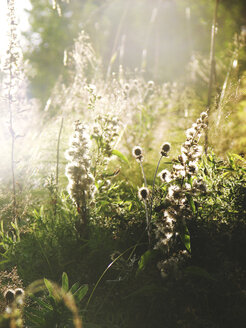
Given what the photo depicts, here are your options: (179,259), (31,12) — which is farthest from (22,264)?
(31,12)

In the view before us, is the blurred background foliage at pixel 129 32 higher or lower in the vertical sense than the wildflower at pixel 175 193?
higher

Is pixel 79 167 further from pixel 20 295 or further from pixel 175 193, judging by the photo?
pixel 20 295

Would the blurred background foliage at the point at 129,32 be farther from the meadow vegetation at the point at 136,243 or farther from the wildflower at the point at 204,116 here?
the wildflower at the point at 204,116

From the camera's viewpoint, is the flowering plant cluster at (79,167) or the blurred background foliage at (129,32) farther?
the blurred background foliage at (129,32)

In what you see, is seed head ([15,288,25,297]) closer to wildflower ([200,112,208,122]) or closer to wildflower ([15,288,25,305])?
wildflower ([15,288,25,305])

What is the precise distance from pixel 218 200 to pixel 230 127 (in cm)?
77

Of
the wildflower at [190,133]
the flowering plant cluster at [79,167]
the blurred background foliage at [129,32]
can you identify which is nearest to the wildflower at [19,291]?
the flowering plant cluster at [79,167]

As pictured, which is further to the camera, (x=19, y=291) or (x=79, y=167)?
(x=79, y=167)

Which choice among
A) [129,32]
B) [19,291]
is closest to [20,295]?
[19,291]

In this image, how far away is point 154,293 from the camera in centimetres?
124

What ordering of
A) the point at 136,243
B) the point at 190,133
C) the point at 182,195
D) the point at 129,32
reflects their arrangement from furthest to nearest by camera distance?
the point at 129,32 → the point at 136,243 → the point at 190,133 → the point at 182,195

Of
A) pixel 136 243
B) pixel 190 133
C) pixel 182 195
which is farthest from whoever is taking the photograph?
pixel 136 243

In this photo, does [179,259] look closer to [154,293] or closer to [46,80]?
[154,293]

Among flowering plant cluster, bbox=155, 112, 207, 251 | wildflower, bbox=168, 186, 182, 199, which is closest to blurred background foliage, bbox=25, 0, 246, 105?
flowering plant cluster, bbox=155, 112, 207, 251
